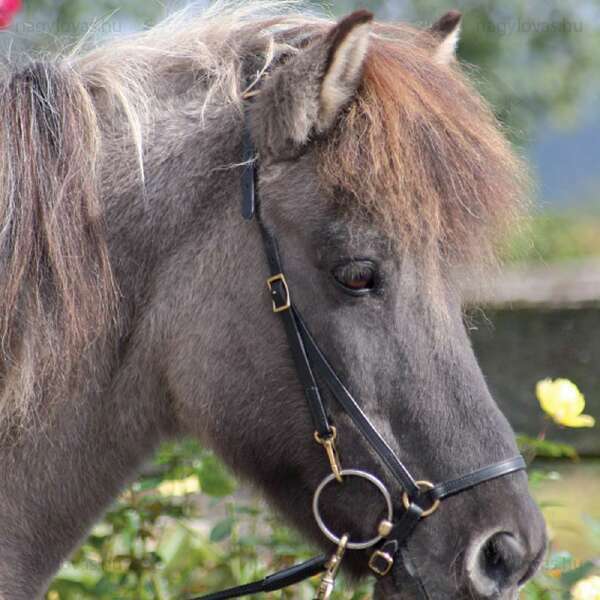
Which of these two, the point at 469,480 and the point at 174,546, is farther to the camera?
the point at 174,546

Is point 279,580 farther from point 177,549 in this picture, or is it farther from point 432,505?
point 177,549

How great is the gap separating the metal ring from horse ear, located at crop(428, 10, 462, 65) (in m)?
1.10

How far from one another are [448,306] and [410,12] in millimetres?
8489

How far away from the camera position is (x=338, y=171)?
7.56ft

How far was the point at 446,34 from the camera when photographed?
2.73 meters

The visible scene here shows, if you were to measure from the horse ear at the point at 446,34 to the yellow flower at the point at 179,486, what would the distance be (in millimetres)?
1555

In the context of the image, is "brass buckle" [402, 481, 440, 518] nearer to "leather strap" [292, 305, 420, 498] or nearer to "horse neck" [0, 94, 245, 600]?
"leather strap" [292, 305, 420, 498]

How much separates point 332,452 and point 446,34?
117cm

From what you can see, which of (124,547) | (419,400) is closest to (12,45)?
(419,400)

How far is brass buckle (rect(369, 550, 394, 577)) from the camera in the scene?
2283mm

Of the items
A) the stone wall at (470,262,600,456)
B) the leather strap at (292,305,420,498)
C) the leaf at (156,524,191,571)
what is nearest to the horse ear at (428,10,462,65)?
the leather strap at (292,305,420,498)

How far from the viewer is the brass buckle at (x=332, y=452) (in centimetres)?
230

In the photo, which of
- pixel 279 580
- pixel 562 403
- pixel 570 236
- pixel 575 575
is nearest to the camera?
pixel 279 580

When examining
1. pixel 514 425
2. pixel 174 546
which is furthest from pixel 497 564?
pixel 514 425
